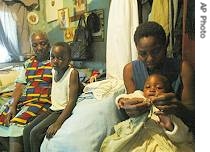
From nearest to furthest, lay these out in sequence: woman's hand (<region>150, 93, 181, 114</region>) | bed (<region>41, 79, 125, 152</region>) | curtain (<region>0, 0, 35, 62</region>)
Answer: woman's hand (<region>150, 93, 181, 114</region>) < bed (<region>41, 79, 125, 152</region>) < curtain (<region>0, 0, 35, 62</region>)

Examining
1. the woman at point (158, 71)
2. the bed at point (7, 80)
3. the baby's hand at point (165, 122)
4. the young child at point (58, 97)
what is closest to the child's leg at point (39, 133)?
the young child at point (58, 97)

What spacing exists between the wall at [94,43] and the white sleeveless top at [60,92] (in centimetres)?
6

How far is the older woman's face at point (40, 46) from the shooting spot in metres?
0.88

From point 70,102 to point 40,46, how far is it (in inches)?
7.9

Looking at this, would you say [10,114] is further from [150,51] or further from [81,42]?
[150,51]

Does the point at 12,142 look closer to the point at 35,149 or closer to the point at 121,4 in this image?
the point at 35,149

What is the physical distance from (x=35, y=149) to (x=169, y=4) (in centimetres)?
60

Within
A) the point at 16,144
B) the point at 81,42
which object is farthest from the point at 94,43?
the point at 16,144

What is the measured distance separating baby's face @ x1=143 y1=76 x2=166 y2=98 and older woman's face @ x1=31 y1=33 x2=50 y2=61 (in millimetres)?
378

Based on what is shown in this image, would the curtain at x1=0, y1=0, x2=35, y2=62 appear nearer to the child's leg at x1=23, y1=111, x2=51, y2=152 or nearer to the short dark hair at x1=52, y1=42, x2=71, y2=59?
the short dark hair at x1=52, y1=42, x2=71, y2=59

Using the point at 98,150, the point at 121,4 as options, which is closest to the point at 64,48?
the point at 121,4

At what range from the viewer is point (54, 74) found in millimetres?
911

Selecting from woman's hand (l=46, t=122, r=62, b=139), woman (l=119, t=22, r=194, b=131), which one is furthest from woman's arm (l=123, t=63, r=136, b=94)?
woman's hand (l=46, t=122, r=62, b=139)

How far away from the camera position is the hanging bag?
0.86m
